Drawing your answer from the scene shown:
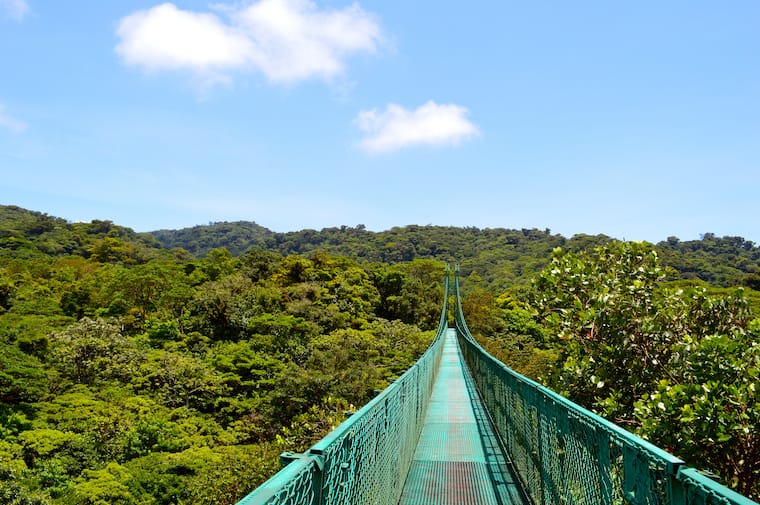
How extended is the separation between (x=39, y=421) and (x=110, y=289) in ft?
44.5

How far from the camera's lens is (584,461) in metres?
1.86

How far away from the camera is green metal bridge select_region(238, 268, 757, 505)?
1.12 metres

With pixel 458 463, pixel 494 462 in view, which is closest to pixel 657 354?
pixel 494 462

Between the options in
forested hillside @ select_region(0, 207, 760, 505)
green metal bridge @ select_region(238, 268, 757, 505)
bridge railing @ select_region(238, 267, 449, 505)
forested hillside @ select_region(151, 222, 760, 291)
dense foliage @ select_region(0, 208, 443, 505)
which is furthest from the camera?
forested hillside @ select_region(151, 222, 760, 291)

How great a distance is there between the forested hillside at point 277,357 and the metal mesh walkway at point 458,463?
887 mm

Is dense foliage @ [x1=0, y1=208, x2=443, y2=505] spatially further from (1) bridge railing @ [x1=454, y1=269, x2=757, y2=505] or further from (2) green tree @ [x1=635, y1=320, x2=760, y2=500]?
(2) green tree @ [x1=635, y1=320, x2=760, y2=500]

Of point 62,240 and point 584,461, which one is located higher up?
→ point 62,240

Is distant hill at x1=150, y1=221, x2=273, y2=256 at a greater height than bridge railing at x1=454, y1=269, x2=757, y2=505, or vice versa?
distant hill at x1=150, y1=221, x2=273, y2=256

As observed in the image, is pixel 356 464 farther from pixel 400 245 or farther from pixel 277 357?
pixel 400 245

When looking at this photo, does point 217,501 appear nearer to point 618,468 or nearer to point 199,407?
point 199,407

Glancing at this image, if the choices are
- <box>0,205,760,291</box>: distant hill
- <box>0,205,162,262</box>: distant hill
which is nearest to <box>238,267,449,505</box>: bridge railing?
<box>0,205,760,291</box>: distant hill

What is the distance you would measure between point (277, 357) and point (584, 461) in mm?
19835

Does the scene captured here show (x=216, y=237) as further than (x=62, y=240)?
Yes

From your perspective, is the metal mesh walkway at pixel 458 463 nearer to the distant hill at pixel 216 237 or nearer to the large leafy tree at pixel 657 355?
the large leafy tree at pixel 657 355
